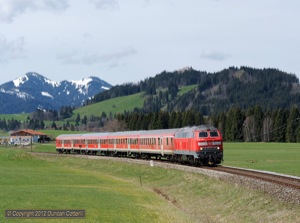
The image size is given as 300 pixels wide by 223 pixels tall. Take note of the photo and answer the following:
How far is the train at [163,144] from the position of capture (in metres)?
51.8

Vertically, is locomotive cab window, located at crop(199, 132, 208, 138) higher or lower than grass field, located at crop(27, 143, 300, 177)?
higher

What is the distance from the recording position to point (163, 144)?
65.4 m

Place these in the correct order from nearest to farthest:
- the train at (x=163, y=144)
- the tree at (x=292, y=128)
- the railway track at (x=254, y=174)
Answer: the railway track at (x=254, y=174), the train at (x=163, y=144), the tree at (x=292, y=128)

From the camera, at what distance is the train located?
51750 millimetres

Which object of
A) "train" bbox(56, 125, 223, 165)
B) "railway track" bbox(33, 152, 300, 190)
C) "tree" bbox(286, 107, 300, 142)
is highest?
"tree" bbox(286, 107, 300, 142)

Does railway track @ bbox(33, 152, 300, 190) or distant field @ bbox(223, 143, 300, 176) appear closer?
railway track @ bbox(33, 152, 300, 190)

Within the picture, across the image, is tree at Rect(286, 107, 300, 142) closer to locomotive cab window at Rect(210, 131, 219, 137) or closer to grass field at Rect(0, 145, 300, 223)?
locomotive cab window at Rect(210, 131, 219, 137)

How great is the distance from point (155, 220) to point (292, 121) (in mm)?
143672

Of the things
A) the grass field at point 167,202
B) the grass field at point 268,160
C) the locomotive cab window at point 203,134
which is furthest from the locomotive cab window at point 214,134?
the grass field at point 268,160

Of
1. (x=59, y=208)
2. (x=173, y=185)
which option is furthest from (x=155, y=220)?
(x=173, y=185)

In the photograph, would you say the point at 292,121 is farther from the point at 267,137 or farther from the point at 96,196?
the point at 96,196

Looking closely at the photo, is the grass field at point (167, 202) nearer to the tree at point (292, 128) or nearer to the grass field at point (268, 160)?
the grass field at point (268, 160)

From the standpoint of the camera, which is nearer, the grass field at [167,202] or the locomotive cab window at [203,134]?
the grass field at [167,202]

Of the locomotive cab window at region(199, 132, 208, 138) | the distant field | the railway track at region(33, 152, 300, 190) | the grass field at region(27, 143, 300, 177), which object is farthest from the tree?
the locomotive cab window at region(199, 132, 208, 138)
